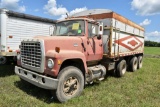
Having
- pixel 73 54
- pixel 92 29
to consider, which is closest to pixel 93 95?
pixel 73 54

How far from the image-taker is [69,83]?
5.66 meters

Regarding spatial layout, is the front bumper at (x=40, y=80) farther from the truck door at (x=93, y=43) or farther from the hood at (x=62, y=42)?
the truck door at (x=93, y=43)

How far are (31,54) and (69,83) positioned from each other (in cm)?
152

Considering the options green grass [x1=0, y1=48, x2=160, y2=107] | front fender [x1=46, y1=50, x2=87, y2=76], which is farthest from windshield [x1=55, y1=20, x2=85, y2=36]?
green grass [x1=0, y1=48, x2=160, y2=107]

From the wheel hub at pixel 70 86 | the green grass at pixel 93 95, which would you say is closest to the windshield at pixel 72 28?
the wheel hub at pixel 70 86

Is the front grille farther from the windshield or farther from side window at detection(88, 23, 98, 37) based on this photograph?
A: side window at detection(88, 23, 98, 37)

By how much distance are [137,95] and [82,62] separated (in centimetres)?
234

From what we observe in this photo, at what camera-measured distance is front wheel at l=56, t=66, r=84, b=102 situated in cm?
534

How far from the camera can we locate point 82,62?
6070 mm

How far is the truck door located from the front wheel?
1.11 meters

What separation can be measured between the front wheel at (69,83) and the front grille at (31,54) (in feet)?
2.73

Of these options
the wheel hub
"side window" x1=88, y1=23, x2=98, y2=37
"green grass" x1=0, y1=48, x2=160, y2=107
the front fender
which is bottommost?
"green grass" x1=0, y1=48, x2=160, y2=107

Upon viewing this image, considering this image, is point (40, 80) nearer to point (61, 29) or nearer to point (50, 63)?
point (50, 63)

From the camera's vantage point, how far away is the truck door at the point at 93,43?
6.70m
